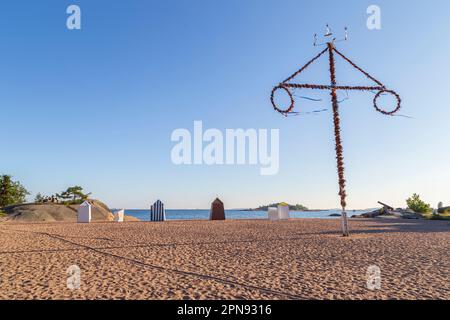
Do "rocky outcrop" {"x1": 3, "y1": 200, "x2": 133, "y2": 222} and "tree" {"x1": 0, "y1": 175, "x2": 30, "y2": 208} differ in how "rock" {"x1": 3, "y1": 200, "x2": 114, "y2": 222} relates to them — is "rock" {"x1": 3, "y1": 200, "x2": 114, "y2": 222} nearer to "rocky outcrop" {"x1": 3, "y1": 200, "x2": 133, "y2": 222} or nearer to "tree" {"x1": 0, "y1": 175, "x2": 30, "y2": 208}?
"rocky outcrop" {"x1": 3, "y1": 200, "x2": 133, "y2": 222}

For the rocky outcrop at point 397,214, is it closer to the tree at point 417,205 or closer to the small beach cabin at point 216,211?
the tree at point 417,205

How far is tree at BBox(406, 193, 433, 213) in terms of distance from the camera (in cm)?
3962

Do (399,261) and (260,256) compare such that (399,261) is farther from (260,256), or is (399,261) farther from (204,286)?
(204,286)

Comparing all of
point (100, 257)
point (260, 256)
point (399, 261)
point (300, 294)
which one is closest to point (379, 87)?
point (399, 261)

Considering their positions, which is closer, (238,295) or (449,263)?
(238,295)

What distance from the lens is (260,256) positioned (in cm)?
1002

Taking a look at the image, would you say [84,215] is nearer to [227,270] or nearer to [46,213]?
[46,213]

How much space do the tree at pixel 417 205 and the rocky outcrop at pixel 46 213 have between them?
40.5 meters

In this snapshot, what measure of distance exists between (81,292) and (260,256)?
572cm

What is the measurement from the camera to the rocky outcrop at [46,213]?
32.2 metres

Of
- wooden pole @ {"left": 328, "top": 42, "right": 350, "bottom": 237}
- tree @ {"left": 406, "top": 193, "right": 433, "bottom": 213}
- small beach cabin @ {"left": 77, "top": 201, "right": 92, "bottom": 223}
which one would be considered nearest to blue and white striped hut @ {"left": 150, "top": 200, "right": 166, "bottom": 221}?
small beach cabin @ {"left": 77, "top": 201, "right": 92, "bottom": 223}

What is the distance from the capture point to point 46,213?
33.7 meters

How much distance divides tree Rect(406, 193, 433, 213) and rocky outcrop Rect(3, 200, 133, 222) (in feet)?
133

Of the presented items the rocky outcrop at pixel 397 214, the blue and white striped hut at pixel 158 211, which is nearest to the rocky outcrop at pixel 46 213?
the blue and white striped hut at pixel 158 211
